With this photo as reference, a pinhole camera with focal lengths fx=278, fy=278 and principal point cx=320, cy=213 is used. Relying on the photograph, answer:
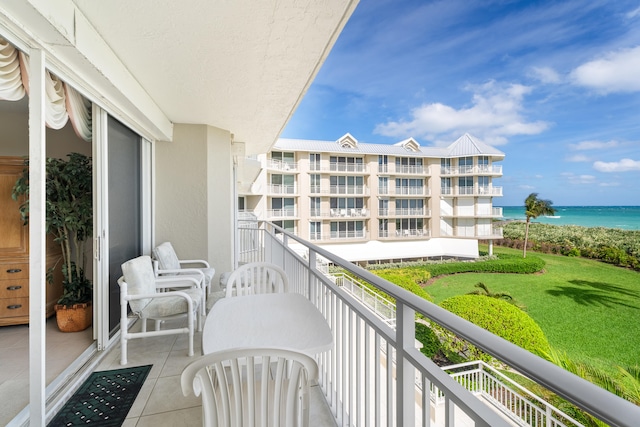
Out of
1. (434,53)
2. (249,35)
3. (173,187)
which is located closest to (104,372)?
(173,187)

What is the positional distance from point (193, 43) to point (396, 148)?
69.0 feet

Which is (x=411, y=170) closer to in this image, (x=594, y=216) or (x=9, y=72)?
(x=9, y=72)

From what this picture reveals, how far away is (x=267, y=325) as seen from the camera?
1454 mm

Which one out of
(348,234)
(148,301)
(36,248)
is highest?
(36,248)

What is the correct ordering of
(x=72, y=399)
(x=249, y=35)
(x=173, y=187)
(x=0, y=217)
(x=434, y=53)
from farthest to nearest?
1. (x=434, y=53)
2. (x=173, y=187)
3. (x=0, y=217)
4. (x=249, y=35)
5. (x=72, y=399)

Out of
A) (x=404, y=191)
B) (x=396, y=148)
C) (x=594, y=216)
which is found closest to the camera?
(x=396, y=148)

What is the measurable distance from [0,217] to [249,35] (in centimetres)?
311

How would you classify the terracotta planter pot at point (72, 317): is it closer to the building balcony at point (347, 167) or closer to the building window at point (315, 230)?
the building window at point (315, 230)

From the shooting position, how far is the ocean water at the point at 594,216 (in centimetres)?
3538

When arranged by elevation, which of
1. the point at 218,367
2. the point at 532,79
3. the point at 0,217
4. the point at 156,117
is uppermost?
the point at 532,79

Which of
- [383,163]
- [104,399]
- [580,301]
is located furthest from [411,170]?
[104,399]

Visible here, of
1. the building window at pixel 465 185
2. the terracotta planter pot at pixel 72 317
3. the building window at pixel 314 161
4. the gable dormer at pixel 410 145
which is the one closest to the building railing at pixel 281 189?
the building window at pixel 314 161

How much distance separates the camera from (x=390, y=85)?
46.1 meters

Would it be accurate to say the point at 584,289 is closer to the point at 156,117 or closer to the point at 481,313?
the point at 481,313
